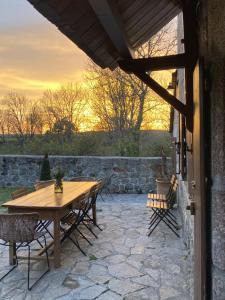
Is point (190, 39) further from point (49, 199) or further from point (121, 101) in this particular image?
point (121, 101)

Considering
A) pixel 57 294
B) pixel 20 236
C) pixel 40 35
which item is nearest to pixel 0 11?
pixel 40 35

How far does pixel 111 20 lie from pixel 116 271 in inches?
124

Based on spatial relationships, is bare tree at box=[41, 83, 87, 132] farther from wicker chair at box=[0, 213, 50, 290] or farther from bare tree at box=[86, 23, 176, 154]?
wicker chair at box=[0, 213, 50, 290]

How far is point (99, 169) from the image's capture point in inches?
426

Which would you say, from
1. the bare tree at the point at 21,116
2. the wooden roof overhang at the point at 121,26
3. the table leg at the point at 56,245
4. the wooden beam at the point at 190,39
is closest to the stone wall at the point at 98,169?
the bare tree at the point at 21,116

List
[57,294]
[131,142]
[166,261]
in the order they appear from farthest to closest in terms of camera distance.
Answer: [131,142]
[166,261]
[57,294]

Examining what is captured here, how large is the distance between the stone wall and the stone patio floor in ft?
14.8

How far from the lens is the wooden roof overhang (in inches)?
70.4

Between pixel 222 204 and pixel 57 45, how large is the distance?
885 centimetres

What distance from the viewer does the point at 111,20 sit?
6.45 ft

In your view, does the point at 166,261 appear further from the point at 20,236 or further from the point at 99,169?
the point at 99,169

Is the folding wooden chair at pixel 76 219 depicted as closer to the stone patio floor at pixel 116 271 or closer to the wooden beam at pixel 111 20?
the stone patio floor at pixel 116 271

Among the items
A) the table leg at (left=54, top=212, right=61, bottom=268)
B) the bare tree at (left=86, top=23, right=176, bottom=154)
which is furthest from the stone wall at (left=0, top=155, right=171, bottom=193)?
the table leg at (left=54, top=212, right=61, bottom=268)

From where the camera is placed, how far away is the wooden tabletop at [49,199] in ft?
14.3
